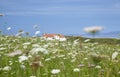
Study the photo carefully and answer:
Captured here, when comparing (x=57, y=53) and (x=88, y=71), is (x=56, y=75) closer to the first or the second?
(x=88, y=71)

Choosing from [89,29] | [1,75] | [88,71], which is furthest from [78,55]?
[89,29]

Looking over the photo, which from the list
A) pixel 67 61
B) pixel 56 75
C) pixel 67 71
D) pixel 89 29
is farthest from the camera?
pixel 67 61

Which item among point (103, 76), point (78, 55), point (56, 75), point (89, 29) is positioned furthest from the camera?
point (78, 55)

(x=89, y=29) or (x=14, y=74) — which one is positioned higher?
(x=89, y=29)

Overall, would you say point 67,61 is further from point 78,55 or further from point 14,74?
point 14,74

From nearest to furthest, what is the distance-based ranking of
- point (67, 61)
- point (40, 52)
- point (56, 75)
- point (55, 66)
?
point (40, 52), point (56, 75), point (55, 66), point (67, 61)

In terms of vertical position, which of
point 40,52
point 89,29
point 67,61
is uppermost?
point 89,29

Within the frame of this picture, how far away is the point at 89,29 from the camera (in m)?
4.53

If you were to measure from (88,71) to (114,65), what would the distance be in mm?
715

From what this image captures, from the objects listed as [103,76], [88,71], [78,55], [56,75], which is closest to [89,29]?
[103,76]

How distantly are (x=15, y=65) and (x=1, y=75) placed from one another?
Answer: 150cm

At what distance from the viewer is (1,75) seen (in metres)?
7.93

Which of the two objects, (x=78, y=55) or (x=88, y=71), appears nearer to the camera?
(x=88, y=71)

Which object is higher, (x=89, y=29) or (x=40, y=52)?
(x=89, y=29)
